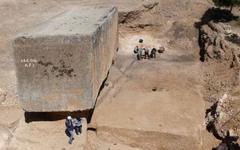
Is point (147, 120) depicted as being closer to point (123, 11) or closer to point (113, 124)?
point (113, 124)

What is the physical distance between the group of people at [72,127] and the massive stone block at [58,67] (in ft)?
1.61

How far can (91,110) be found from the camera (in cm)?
1513

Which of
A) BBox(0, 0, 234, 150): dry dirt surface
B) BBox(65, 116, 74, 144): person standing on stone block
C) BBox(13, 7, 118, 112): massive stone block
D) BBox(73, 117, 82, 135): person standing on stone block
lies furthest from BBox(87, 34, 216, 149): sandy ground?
BBox(13, 7, 118, 112): massive stone block

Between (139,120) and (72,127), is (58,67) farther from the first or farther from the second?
(139,120)

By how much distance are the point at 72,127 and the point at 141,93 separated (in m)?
3.75

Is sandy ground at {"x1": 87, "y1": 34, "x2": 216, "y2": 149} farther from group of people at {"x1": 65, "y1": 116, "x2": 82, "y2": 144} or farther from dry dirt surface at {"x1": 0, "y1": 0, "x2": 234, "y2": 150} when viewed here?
group of people at {"x1": 65, "y1": 116, "x2": 82, "y2": 144}

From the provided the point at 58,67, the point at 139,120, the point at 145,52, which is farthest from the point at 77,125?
the point at 145,52

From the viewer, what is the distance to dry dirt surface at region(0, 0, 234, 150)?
14180 mm

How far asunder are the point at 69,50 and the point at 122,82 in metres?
4.61

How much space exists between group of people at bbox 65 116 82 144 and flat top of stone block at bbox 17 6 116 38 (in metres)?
2.87

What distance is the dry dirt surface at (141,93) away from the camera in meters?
14.2

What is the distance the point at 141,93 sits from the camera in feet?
55.0

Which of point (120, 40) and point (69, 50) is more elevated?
point (69, 50)

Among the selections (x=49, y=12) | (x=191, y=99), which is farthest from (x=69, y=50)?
(x=49, y=12)
